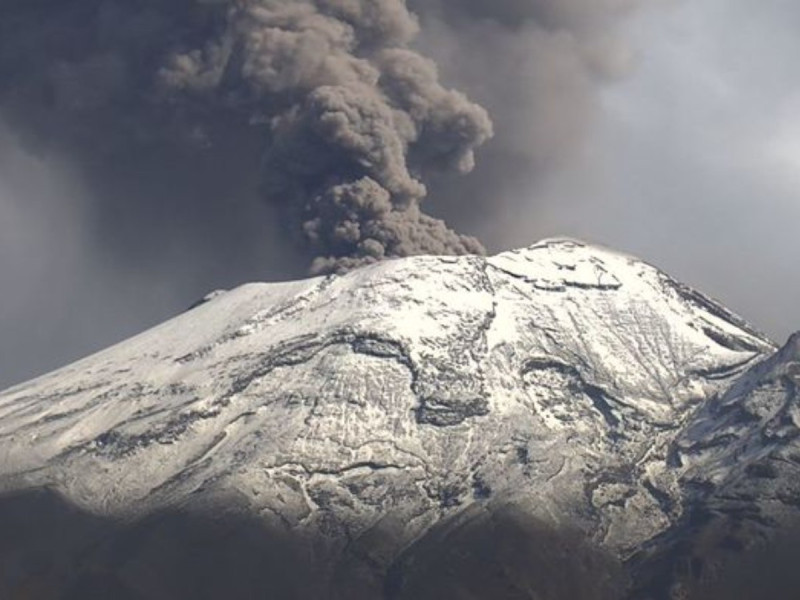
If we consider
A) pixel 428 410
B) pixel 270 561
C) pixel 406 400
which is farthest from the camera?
pixel 406 400

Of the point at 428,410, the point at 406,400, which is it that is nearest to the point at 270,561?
the point at 428,410

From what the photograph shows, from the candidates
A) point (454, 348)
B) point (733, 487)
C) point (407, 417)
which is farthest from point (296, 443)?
point (733, 487)

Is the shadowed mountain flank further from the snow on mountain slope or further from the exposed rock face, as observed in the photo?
the snow on mountain slope

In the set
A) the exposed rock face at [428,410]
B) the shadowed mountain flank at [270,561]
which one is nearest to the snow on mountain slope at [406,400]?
the exposed rock face at [428,410]

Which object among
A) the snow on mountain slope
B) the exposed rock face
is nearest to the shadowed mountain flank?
the exposed rock face

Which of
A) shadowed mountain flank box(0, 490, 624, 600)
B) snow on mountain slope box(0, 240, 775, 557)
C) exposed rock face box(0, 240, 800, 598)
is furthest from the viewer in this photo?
snow on mountain slope box(0, 240, 775, 557)

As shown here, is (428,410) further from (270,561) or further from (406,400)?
(270,561)

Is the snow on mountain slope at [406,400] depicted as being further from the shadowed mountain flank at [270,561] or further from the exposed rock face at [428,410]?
the shadowed mountain flank at [270,561]
